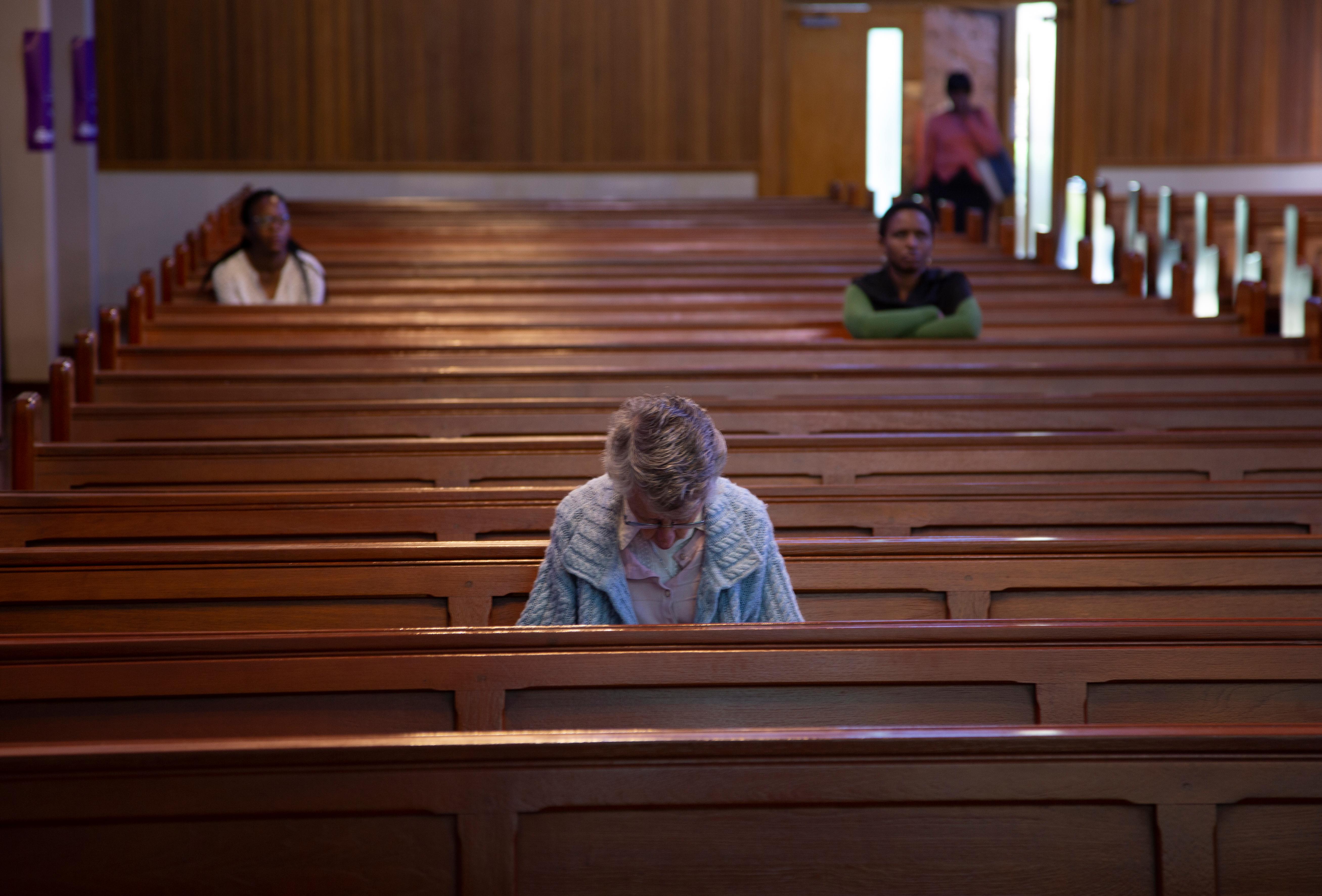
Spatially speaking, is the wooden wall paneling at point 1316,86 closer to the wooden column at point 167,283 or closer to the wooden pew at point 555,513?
the wooden pew at point 555,513

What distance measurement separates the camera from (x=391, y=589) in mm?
2439

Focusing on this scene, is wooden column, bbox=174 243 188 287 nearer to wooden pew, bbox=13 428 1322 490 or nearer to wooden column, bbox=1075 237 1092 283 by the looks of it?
wooden pew, bbox=13 428 1322 490

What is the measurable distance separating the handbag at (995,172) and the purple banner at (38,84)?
5179mm

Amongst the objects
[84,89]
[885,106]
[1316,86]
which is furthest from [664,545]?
[1316,86]

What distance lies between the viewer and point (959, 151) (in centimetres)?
757

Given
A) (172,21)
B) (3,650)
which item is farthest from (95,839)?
(172,21)

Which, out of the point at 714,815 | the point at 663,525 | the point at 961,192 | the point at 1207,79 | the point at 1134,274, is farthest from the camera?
the point at 1207,79

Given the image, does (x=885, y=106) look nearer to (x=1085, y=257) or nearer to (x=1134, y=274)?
(x=1085, y=257)

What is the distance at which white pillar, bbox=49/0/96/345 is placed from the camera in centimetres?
814

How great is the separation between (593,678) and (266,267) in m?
3.76

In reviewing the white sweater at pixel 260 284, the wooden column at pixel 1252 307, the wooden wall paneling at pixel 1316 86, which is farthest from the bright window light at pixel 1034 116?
the white sweater at pixel 260 284

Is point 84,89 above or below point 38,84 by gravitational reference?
above

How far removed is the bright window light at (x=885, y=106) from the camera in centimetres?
965

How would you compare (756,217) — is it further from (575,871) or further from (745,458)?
(575,871)
